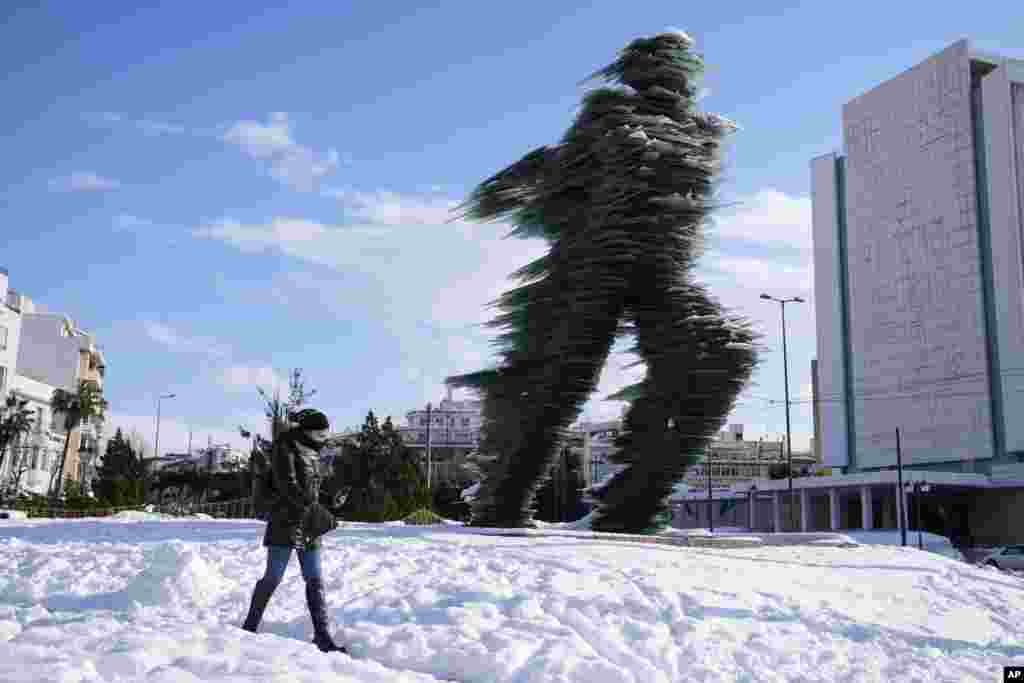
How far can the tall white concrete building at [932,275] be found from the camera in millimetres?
66250

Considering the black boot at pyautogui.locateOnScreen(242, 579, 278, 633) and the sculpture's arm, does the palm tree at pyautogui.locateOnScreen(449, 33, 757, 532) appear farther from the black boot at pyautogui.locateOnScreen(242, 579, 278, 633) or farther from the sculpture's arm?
the black boot at pyautogui.locateOnScreen(242, 579, 278, 633)

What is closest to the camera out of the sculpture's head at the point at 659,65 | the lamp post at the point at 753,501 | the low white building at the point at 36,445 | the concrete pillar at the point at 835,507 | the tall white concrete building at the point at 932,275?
the sculpture's head at the point at 659,65

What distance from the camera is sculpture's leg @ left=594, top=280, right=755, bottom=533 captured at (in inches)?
703

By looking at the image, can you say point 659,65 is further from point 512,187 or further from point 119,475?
point 119,475

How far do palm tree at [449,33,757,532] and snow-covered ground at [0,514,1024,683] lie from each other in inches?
190

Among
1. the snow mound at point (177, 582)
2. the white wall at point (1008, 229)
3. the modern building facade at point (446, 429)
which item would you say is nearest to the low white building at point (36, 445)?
the snow mound at point (177, 582)

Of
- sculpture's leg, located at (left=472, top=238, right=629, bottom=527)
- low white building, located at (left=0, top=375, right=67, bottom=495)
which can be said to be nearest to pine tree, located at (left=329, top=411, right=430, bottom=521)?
sculpture's leg, located at (left=472, top=238, right=629, bottom=527)

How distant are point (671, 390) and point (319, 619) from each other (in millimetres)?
11373

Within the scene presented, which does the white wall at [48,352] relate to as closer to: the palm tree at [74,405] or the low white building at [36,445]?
the low white building at [36,445]

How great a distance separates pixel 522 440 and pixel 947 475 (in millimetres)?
48027

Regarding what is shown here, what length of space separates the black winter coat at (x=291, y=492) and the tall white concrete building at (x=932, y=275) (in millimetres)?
64710

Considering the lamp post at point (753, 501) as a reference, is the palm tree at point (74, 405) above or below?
above

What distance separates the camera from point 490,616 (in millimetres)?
8797

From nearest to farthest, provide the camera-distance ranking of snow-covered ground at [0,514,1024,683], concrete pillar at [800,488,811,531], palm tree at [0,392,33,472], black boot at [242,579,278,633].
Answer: snow-covered ground at [0,514,1024,683]
black boot at [242,579,278,633]
palm tree at [0,392,33,472]
concrete pillar at [800,488,811,531]
